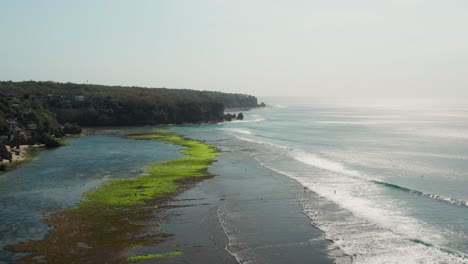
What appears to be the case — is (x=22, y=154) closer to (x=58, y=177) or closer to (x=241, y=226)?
(x=58, y=177)

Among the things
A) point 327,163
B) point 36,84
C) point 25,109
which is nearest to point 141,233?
point 327,163

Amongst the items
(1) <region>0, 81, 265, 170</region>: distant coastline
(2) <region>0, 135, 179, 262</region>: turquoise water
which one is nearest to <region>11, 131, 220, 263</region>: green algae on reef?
(2) <region>0, 135, 179, 262</region>: turquoise water

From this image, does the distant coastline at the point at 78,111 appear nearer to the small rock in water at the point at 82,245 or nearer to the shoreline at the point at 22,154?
the shoreline at the point at 22,154

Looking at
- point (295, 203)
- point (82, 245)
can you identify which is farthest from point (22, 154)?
point (295, 203)

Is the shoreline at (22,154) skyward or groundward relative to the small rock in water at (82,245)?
skyward

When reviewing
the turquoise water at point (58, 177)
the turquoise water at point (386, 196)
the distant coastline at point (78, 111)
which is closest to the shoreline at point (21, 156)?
the turquoise water at point (58, 177)

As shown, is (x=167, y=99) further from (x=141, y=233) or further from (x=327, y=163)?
(x=141, y=233)
